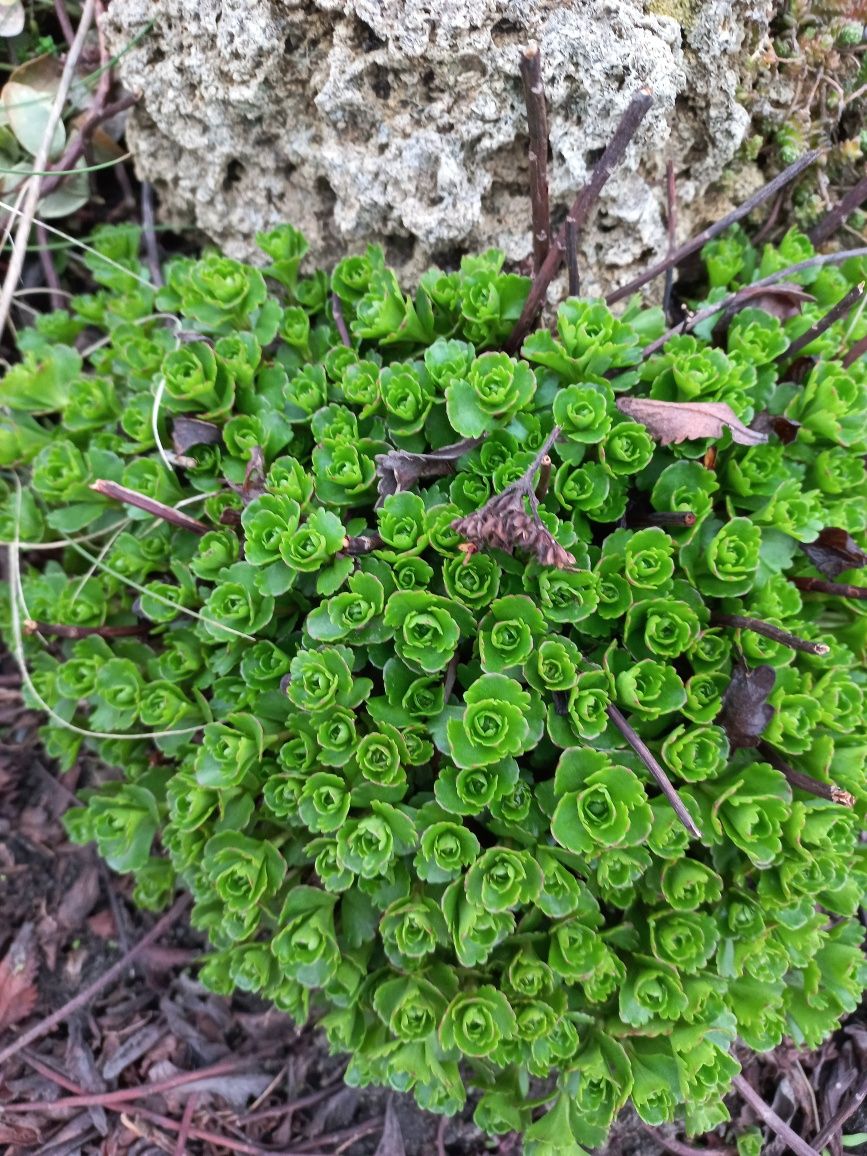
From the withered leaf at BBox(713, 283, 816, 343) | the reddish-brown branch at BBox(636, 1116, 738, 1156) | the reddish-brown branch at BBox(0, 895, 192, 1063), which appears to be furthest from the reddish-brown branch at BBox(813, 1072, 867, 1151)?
the withered leaf at BBox(713, 283, 816, 343)

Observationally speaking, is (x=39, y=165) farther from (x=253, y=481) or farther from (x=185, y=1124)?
(x=185, y=1124)

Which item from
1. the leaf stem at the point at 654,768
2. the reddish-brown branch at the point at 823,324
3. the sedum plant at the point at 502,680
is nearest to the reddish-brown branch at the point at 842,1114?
the sedum plant at the point at 502,680

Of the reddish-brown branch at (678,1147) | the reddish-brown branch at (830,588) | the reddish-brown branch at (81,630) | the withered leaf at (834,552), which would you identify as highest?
the withered leaf at (834,552)

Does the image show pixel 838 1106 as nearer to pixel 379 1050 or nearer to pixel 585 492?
pixel 379 1050

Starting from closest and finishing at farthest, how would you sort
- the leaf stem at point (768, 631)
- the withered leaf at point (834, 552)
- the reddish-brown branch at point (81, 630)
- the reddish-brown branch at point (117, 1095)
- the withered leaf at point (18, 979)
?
1. the leaf stem at point (768, 631)
2. the withered leaf at point (834, 552)
3. the reddish-brown branch at point (81, 630)
4. the reddish-brown branch at point (117, 1095)
5. the withered leaf at point (18, 979)

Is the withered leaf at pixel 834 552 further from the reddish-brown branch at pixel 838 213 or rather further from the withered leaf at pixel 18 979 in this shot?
the withered leaf at pixel 18 979
